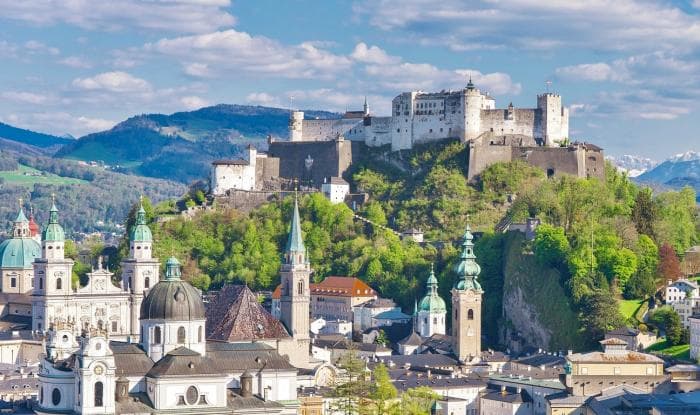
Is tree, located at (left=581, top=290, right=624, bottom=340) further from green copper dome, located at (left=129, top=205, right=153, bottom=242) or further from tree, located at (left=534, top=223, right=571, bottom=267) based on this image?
green copper dome, located at (left=129, top=205, right=153, bottom=242)

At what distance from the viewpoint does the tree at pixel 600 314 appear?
10812cm

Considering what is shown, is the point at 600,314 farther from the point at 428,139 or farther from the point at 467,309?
the point at 428,139

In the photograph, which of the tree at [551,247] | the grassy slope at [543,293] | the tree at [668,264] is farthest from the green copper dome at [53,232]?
the tree at [668,264]

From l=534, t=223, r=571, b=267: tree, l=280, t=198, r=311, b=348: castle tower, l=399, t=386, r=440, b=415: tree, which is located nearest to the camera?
l=399, t=386, r=440, b=415: tree

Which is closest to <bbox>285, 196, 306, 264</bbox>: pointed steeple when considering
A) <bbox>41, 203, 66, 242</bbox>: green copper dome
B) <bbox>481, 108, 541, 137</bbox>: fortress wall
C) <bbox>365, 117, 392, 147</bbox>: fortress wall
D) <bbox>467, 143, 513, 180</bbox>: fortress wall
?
<bbox>41, 203, 66, 242</bbox>: green copper dome

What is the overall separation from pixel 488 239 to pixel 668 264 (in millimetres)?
17172

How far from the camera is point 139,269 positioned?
399ft

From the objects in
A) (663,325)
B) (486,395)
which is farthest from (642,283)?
(486,395)

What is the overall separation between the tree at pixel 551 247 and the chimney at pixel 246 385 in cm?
3732

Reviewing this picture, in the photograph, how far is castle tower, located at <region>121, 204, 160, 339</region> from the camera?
121 metres

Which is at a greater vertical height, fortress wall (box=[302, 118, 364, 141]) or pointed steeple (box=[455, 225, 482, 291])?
fortress wall (box=[302, 118, 364, 141])

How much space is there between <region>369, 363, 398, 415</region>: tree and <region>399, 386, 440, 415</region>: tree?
2.17 ft

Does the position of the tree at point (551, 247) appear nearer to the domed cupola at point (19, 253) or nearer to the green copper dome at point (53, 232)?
the green copper dome at point (53, 232)

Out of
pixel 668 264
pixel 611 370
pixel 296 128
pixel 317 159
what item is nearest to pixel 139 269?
pixel 317 159
